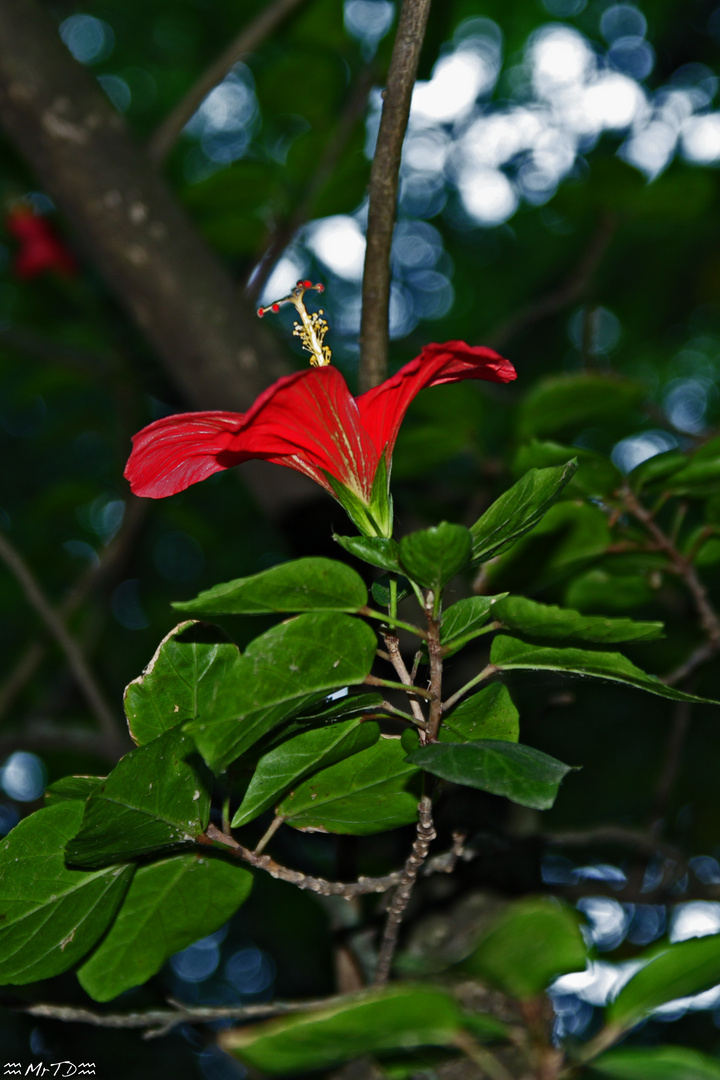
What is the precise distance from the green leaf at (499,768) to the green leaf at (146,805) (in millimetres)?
176

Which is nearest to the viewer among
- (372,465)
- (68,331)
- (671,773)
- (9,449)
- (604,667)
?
(604,667)

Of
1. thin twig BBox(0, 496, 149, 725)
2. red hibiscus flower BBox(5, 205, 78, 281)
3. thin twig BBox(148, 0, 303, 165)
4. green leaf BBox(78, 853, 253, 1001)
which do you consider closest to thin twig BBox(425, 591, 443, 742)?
green leaf BBox(78, 853, 253, 1001)

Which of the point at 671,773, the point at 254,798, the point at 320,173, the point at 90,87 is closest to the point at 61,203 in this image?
the point at 90,87

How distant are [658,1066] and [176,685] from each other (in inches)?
14.4

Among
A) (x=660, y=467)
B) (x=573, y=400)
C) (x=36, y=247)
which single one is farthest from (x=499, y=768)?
(x=36, y=247)

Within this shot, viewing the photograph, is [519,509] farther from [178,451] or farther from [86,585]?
[86,585]

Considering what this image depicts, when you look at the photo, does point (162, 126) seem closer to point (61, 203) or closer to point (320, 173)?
point (61, 203)

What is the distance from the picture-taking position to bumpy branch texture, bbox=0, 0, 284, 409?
1188 mm

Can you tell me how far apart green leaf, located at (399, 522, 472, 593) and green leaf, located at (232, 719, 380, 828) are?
12 centimetres

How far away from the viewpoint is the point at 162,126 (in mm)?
1239

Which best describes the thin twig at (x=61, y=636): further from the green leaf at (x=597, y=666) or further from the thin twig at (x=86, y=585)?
the green leaf at (x=597, y=666)

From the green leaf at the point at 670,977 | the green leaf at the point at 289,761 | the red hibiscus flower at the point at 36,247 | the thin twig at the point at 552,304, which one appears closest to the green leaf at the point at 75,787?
the green leaf at the point at 289,761

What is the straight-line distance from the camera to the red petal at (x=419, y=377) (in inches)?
22.4

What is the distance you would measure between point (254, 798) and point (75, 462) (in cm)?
282
